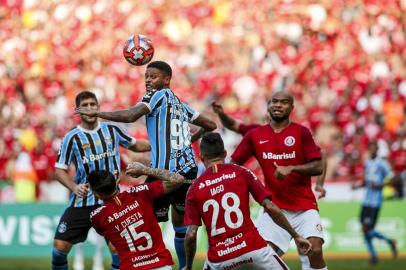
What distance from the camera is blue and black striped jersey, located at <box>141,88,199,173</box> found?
374 inches

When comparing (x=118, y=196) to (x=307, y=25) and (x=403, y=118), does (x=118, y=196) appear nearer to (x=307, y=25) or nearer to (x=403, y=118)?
(x=403, y=118)

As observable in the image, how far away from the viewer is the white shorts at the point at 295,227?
33.5ft

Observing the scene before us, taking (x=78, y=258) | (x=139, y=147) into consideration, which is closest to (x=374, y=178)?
(x=78, y=258)

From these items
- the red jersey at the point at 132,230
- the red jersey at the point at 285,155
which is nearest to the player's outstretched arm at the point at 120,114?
the red jersey at the point at 132,230

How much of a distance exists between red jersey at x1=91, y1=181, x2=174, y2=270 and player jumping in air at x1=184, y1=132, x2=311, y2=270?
1.04 ft

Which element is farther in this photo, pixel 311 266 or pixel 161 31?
pixel 161 31

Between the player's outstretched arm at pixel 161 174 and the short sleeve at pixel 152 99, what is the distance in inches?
29.1

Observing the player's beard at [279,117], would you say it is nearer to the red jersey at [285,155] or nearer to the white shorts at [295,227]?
the red jersey at [285,155]

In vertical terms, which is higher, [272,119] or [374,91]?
[374,91]

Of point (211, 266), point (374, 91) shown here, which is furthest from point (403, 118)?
point (211, 266)

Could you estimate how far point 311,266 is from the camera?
1016 centimetres

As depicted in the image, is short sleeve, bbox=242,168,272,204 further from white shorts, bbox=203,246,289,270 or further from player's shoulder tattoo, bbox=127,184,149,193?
player's shoulder tattoo, bbox=127,184,149,193

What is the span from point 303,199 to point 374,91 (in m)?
13.5

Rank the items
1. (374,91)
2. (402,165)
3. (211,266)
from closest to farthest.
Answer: (211,266) → (402,165) → (374,91)
